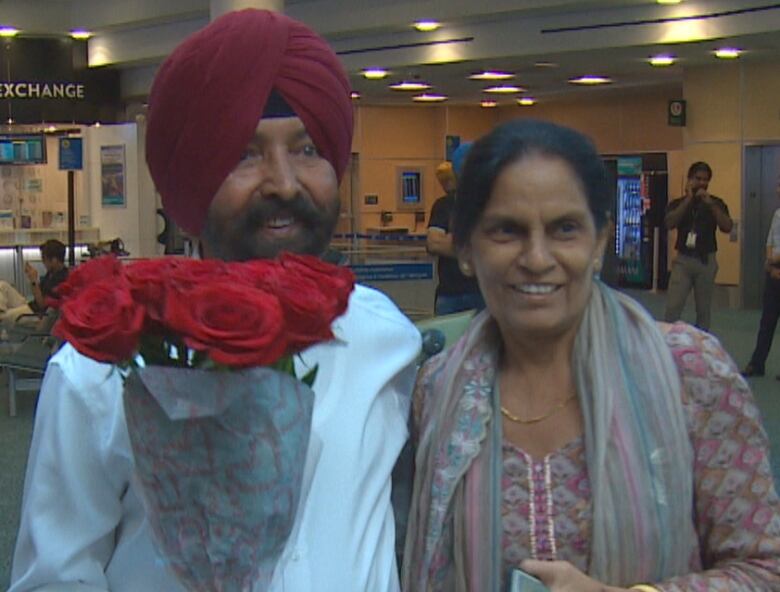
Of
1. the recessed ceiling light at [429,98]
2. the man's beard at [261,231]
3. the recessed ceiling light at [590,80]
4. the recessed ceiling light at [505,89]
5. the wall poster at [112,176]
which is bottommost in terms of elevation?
the man's beard at [261,231]

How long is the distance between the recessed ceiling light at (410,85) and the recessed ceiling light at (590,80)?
7.90 ft

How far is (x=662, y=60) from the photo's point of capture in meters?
17.0

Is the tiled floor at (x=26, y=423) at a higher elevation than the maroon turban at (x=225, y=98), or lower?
lower

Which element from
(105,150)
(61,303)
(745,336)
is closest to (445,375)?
(61,303)

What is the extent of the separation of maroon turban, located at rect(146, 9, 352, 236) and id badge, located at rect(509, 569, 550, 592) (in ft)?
2.12

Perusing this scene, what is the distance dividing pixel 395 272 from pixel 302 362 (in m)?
11.5

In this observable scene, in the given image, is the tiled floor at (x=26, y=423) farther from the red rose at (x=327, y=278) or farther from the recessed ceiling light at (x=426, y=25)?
→ the recessed ceiling light at (x=426, y=25)

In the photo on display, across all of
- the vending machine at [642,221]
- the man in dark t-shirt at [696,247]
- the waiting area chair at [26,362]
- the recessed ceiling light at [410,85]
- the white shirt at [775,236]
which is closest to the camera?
the waiting area chair at [26,362]

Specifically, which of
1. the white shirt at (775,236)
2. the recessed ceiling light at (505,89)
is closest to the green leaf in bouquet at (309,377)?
the white shirt at (775,236)

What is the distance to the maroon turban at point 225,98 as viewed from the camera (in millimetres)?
1716

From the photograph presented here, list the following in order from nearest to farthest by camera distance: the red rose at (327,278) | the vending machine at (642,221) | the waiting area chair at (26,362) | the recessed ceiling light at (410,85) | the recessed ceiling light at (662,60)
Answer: the red rose at (327,278) → the waiting area chair at (26,362) → the recessed ceiling light at (662,60) → the recessed ceiling light at (410,85) → the vending machine at (642,221)

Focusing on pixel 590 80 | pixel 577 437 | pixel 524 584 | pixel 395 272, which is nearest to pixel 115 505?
pixel 524 584

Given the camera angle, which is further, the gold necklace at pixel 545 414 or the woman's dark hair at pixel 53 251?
the woman's dark hair at pixel 53 251

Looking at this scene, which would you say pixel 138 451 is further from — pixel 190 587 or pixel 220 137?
pixel 220 137
